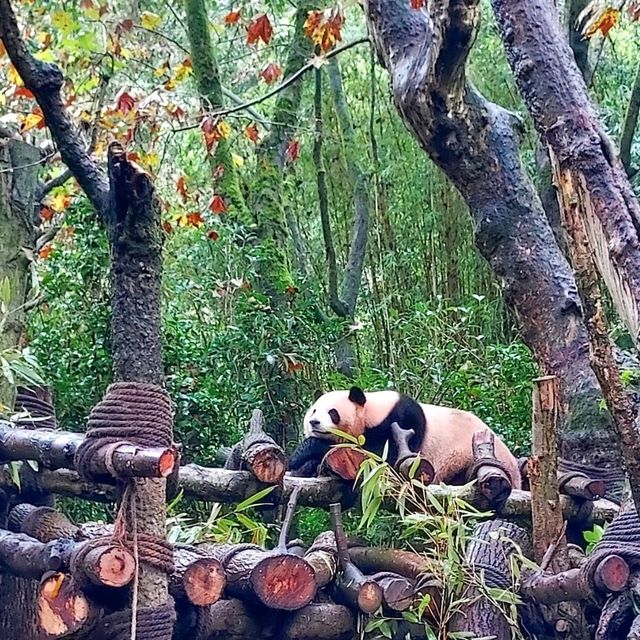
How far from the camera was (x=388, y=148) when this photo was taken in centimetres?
652

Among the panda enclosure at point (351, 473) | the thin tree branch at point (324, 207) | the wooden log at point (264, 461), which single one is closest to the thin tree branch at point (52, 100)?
the panda enclosure at point (351, 473)

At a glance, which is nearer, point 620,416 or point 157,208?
point 620,416

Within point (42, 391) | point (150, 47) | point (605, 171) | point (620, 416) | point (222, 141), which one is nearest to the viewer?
point (620, 416)

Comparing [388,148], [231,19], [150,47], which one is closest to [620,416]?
[231,19]

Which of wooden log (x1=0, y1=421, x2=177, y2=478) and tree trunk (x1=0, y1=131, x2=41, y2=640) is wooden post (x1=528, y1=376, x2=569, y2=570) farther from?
tree trunk (x1=0, y1=131, x2=41, y2=640)

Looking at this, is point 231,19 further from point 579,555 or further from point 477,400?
point 579,555

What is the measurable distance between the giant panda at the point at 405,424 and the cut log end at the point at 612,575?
5.07 feet

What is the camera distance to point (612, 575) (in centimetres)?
227

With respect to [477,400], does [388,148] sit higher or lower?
higher

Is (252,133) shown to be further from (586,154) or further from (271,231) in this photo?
(586,154)

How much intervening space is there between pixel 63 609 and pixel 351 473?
989mm

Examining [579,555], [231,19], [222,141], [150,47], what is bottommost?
[579,555]

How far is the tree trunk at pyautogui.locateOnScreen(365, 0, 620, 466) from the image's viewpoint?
357cm

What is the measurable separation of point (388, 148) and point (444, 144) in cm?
299
